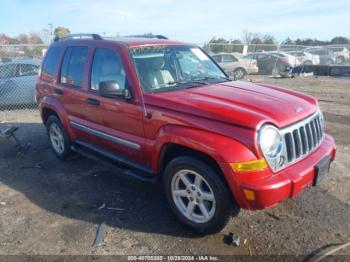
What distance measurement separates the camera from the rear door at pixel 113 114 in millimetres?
4141

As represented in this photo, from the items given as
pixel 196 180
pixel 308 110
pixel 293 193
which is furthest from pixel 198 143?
pixel 308 110

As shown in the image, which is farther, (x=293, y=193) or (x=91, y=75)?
(x=91, y=75)

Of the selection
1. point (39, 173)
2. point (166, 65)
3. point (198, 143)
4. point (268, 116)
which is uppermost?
point (166, 65)

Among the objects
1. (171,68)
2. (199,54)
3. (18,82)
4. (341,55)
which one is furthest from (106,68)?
(341,55)

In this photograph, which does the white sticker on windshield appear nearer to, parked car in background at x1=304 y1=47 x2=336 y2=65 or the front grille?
the front grille

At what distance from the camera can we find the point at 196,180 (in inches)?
140

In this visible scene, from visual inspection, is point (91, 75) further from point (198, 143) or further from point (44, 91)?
point (198, 143)

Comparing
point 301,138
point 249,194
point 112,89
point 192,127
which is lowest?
Result: point 249,194

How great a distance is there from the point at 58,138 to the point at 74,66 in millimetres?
1445

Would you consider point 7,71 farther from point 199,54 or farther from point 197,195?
point 197,195

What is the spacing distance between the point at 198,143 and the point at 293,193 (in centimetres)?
99

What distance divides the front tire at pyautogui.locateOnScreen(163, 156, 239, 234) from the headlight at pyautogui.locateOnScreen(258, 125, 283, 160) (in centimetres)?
51

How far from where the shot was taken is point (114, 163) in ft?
15.3

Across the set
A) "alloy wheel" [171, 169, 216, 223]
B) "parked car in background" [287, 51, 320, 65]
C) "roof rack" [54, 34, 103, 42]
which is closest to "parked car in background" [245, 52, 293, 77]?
"parked car in background" [287, 51, 320, 65]
